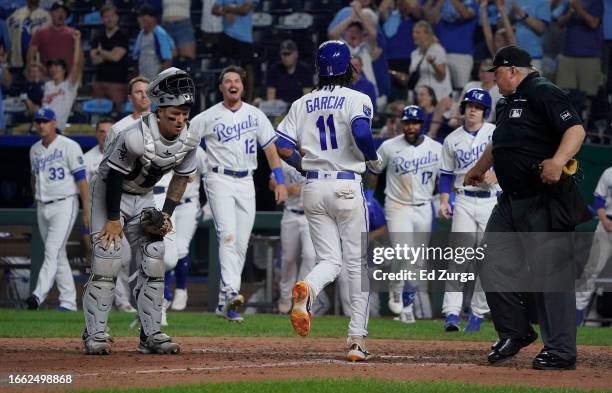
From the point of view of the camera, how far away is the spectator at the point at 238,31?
672 inches

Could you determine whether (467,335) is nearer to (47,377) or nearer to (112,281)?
(112,281)

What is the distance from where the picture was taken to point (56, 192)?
13664 mm

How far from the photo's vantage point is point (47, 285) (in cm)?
1341

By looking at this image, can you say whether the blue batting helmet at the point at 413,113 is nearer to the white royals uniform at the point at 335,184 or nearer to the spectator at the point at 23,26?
the white royals uniform at the point at 335,184

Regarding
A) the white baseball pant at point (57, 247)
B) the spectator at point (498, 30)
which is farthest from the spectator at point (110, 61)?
the spectator at point (498, 30)

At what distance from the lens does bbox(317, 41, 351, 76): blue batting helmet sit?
7.55 meters

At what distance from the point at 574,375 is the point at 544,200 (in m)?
1.08

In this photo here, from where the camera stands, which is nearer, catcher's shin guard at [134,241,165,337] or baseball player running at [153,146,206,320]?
catcher's shin guard at [134,241,165,337]

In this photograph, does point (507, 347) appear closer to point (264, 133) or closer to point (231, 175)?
point (231, 175)

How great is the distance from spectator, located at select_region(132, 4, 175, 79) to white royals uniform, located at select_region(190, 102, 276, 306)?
→ 568cm

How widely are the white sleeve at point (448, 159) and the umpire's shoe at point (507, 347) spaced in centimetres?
448

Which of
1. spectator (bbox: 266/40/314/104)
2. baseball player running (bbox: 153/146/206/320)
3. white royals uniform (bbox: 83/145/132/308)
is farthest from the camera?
spectator (bbox: 266/40/314/104)

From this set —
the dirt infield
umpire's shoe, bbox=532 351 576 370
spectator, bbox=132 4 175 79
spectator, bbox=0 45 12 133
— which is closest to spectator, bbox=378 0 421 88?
spectator, bbox=132 4 175 79

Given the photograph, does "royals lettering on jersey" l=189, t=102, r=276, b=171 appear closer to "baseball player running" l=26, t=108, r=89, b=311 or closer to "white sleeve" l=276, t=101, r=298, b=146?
"baseball player running" l=26, t=108, r=89, b=311
